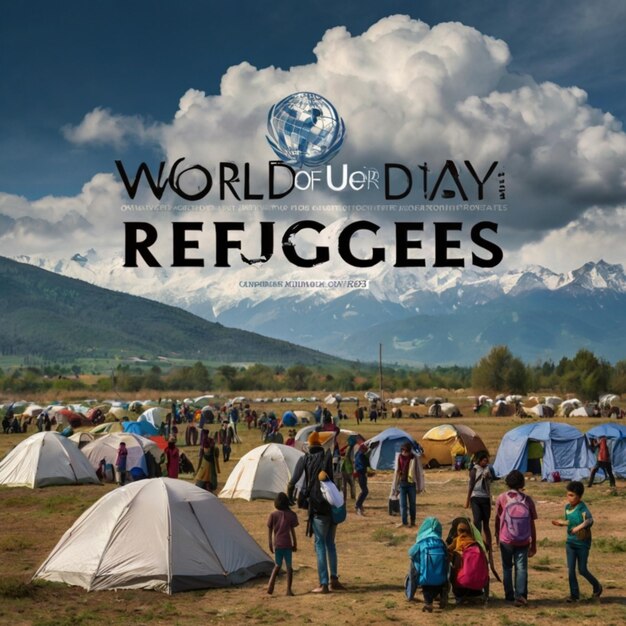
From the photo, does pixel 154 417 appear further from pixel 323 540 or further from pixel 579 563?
pixel 579 563

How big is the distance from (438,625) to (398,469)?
8.68m

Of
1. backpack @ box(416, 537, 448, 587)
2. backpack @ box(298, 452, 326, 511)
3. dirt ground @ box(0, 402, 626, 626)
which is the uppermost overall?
backpack @ box(298, 452, 326, 511)

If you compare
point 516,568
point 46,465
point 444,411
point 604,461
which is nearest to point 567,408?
point 444,411

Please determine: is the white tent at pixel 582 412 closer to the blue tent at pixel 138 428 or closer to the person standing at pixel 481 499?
the blue tent at pixel 138 428

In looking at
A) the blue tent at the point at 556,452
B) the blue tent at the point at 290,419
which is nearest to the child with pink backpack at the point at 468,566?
the blue tent at the point at 556,452

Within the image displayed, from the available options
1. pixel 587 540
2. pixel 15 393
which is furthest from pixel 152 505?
pixel 15 393

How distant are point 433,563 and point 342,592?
197 centimetres

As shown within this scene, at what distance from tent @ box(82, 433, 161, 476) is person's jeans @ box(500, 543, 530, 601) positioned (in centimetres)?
1994

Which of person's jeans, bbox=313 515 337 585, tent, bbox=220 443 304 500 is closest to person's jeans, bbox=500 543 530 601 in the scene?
person's jeans, bbox=313 515 337 585

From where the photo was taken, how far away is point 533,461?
32.6m

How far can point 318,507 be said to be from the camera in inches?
512

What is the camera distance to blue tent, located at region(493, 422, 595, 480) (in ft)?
103

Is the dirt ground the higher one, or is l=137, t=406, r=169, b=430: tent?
l=137, t=406, r=169, b=430: tent

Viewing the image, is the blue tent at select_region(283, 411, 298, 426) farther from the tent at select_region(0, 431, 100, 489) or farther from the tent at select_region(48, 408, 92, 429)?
the tent at select_region(0, 431, 100, 489)
